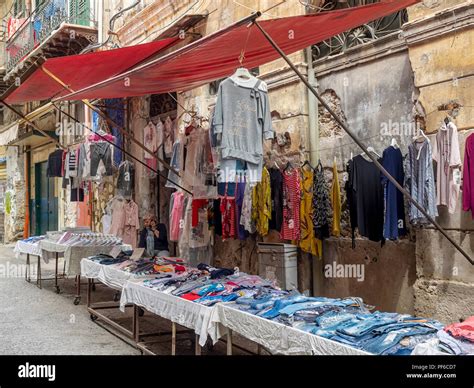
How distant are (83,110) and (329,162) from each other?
9992 millimetres

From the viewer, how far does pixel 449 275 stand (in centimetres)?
566

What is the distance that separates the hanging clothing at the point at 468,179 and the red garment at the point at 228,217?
353 cm

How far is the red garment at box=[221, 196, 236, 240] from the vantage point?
8.04m

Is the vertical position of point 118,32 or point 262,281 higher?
point 118,32

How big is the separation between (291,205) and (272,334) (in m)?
3.46

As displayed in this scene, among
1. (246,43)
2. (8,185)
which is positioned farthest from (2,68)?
(246,43)

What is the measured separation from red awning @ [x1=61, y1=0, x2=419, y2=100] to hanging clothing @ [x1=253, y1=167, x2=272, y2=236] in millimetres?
1539

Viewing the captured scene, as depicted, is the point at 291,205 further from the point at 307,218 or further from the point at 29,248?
the point at 29,248

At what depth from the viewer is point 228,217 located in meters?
8.12

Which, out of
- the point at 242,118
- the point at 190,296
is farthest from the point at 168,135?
the point at 190,296

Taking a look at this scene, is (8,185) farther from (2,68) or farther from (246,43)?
(246,43)

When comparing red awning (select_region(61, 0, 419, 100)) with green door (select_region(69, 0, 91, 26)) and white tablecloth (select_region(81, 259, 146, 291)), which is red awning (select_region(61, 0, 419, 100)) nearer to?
white tablecloth (select_region(81, 259, 146, 291))

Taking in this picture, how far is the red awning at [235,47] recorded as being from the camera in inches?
195

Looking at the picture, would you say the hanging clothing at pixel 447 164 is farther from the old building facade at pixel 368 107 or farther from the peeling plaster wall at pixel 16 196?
the peeling plaster wall at pixel 16 196
